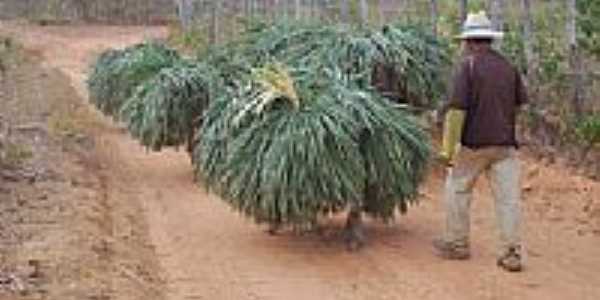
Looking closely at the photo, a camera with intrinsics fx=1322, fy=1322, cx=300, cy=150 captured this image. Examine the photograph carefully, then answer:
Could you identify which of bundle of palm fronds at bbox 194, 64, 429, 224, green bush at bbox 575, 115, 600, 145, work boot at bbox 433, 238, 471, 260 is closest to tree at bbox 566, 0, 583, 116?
green bush at bbox 575, 115, 600, 145

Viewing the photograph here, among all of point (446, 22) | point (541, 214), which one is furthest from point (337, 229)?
point (446, 22)

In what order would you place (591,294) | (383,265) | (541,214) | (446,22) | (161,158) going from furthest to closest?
1. (446,22)
2. (161,158)
3. (541,214)
4. (383,265)
5. (591,294)

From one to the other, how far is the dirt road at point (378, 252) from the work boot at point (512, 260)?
0.08m

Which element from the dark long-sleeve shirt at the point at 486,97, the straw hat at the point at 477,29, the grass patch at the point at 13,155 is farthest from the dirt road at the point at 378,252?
the straw hat at the point at 477,29

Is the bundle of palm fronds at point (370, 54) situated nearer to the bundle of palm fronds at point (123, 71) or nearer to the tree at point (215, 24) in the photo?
the bundle of palm fronds at point (123, 71)

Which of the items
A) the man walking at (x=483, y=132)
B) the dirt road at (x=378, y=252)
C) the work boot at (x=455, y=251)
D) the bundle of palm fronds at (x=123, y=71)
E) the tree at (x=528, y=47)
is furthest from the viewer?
the tree at (x=528, y=47)

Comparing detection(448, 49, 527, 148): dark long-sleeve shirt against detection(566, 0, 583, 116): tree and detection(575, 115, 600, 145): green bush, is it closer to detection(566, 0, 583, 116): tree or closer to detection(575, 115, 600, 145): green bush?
detection(575, 115, 600, 145): green bush

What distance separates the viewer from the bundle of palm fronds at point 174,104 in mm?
13344

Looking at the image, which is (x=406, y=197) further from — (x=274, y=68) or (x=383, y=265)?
(x=274, y=68)

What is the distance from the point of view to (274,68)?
10.4 metres

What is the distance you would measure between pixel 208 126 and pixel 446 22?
26.9 ft

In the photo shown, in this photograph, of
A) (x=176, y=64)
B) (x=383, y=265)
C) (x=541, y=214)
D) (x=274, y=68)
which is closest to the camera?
(x=383, y=265)

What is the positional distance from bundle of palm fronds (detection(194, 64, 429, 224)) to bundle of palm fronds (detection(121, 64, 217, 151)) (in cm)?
286

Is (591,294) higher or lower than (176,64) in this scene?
lower
